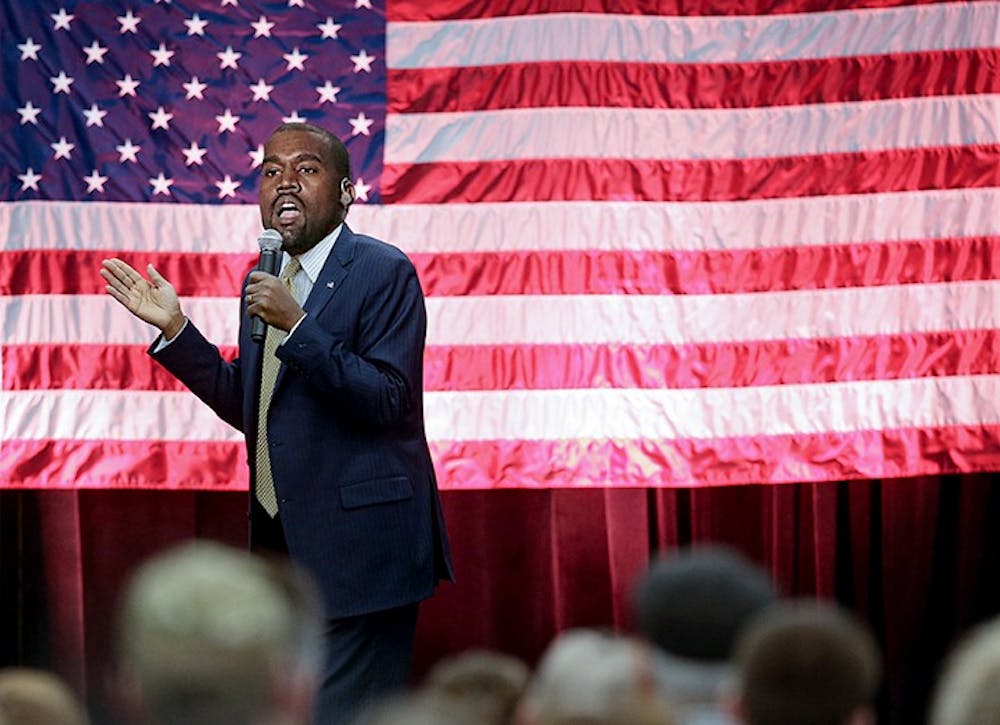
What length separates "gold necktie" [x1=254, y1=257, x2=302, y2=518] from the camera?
3.92 m

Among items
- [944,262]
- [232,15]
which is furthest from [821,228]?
[232,15]

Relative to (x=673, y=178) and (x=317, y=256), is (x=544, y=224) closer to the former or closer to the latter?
(x=673, y=178)

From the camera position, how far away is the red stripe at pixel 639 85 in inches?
201

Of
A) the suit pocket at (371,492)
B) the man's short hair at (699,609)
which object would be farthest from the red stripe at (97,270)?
the man's short hair at (699,609)

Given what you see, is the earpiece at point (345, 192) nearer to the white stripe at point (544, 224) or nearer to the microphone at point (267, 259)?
the microphone at point (267, 259)

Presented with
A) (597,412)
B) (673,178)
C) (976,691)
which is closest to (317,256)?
(597,412)

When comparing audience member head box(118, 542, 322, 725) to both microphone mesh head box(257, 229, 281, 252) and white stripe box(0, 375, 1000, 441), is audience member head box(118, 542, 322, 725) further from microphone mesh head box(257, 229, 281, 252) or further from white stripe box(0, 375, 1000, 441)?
Result: white stripe box(0, 375, 1000, 441)

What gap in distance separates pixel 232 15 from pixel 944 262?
2.22 m

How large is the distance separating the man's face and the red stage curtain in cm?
159

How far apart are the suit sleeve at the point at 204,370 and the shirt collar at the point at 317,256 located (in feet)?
1.02

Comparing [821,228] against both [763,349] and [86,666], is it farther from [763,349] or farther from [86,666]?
[86,666]

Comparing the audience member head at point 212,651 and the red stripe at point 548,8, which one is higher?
the red stripe at point 548,8

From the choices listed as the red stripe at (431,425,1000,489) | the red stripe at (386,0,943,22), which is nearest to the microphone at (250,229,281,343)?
the red stripe at (431,425,1000,489)

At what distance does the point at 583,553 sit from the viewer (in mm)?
5355
